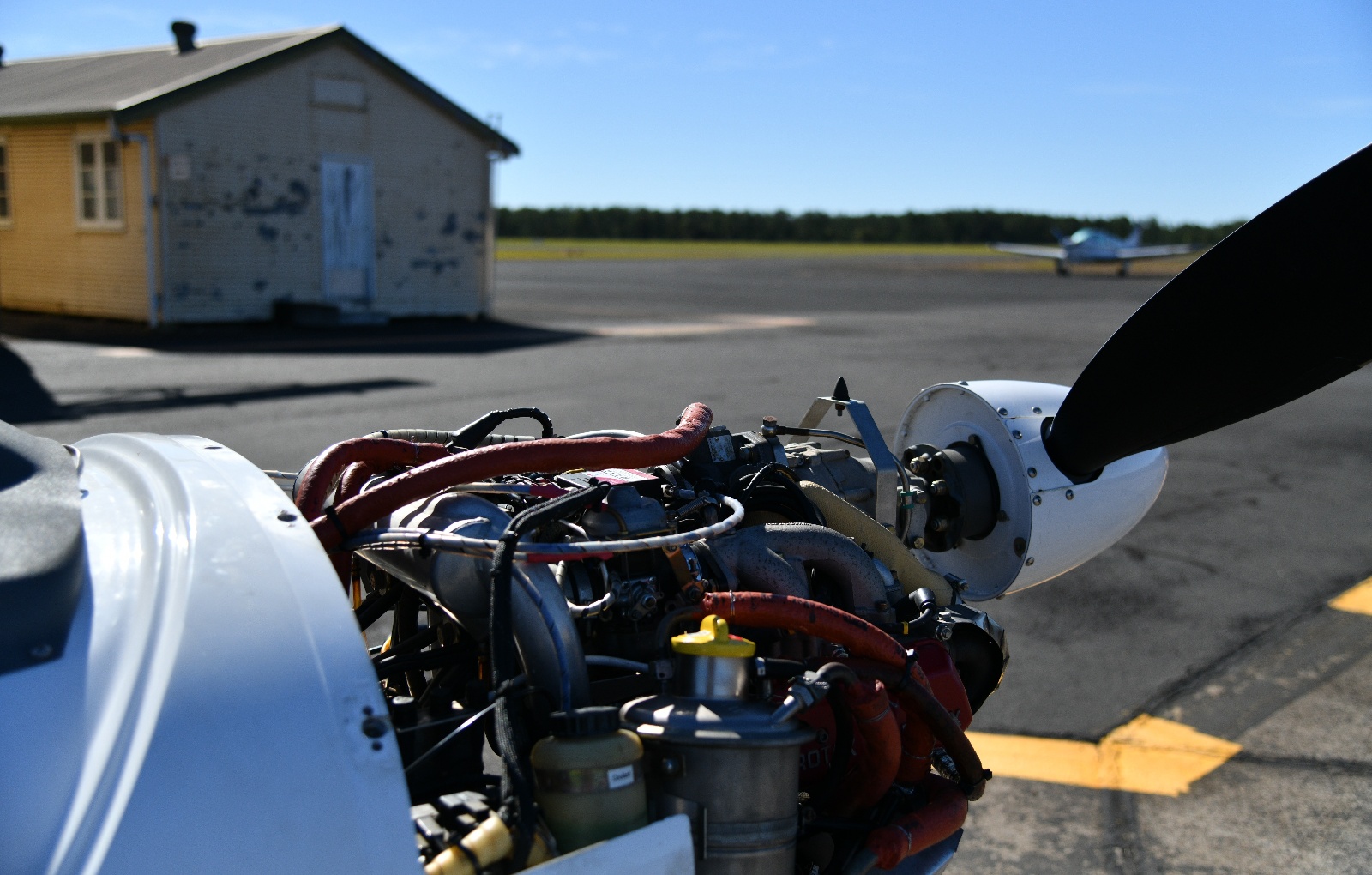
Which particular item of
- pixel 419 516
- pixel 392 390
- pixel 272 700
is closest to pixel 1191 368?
pixel 419 516

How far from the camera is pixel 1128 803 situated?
360cm

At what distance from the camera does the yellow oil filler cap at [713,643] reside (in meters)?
1.73

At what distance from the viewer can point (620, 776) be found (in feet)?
5.16

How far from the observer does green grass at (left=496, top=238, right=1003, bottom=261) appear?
60.8 meters

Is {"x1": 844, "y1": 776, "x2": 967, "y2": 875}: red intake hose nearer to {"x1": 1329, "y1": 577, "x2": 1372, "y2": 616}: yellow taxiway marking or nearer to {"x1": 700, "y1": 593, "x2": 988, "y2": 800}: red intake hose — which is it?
{"x1": 700, "y1": 593, "x2": 988, "y2": 800}: red intake hose

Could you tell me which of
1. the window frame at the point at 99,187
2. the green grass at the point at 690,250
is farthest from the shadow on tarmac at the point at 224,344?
the green grass at the point at 690,250

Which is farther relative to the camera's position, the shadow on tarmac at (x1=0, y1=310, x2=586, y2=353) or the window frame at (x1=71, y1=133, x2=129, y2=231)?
the window frame at (x1=71, y1=133, x2=129, y2=231)

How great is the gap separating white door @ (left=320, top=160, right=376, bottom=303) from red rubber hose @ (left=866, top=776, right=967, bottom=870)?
728 inches

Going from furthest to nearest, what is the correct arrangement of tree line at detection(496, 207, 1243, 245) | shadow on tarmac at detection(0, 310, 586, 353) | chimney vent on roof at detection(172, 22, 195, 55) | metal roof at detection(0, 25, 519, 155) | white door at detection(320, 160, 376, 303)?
tree line at detection(496, 207, 1243, 245) → chimney vent on roof at detection(172, 22, 195, 55) → white door at detection(320, 160, 376, 303) → metal roof at detection(0, 25, 519, 155) → shadow on tarmac at detection(0, 310, 586, 353)

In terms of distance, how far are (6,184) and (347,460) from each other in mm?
21218

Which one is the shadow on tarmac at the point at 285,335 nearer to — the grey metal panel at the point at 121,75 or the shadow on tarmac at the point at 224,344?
the shadow on tarmac at the point at 224,344

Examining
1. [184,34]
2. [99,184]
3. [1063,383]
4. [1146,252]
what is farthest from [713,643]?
[1146,252]

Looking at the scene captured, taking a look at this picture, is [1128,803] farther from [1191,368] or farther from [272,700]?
[272,700]

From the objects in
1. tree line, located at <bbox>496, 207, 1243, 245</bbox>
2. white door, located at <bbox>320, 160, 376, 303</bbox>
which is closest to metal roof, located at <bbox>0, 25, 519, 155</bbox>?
white door, located at <bbox>320, 160, 376, 303</bbox>
